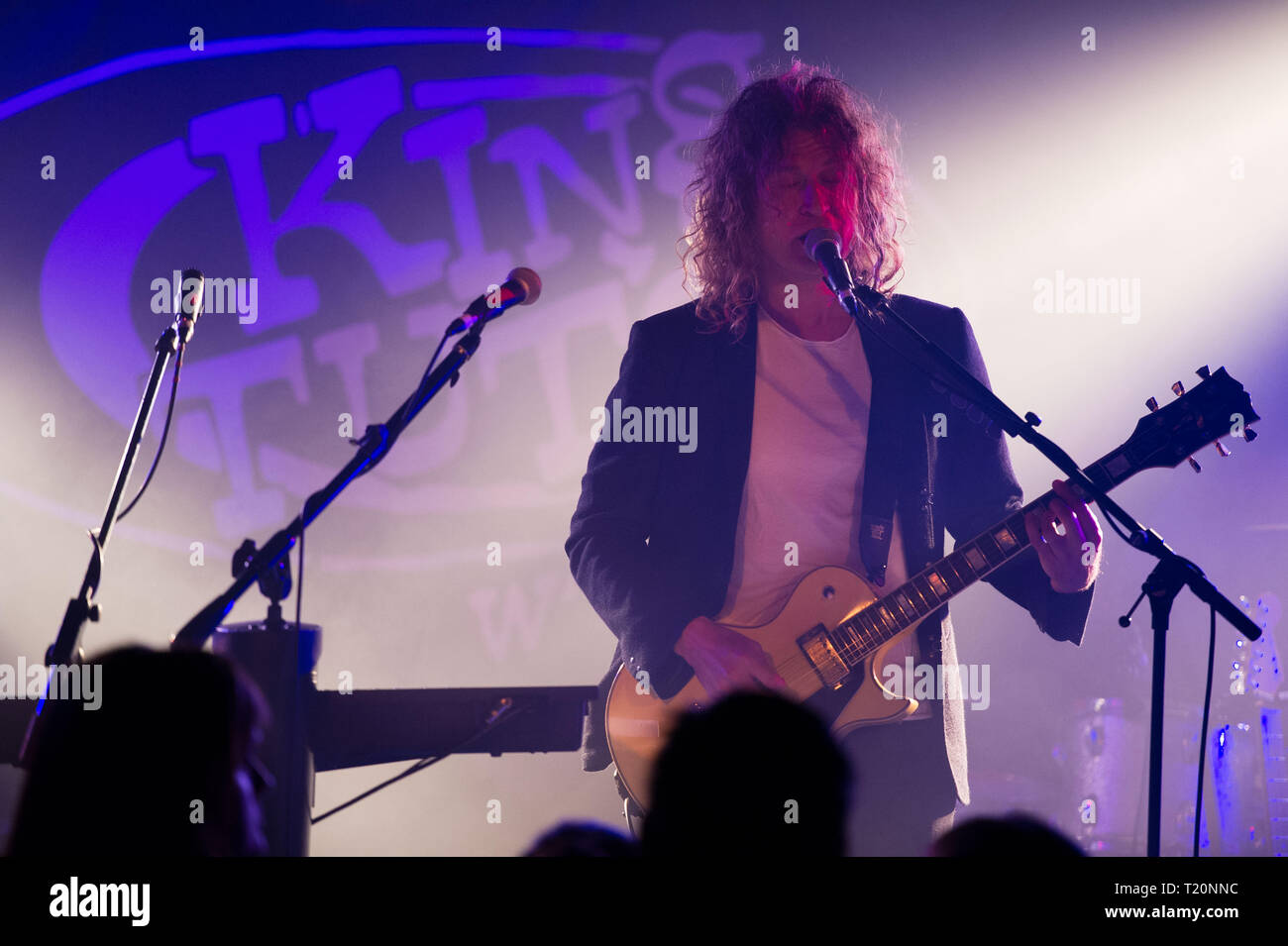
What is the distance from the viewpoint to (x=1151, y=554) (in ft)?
7.07

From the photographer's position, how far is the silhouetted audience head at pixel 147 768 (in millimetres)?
1404

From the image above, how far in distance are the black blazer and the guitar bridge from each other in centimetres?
22

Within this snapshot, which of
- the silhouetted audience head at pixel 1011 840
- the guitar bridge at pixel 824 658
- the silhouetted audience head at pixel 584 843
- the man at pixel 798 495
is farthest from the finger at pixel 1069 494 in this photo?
the silhouetted audience head at pixel 584 843

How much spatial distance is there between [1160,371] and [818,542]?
9.65 ft

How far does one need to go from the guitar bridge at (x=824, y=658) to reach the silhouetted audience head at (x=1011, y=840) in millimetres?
1081

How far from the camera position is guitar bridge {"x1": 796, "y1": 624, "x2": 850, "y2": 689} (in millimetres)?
2498

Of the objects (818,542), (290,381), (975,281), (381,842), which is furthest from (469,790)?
(975,281)

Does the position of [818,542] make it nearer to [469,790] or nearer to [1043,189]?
[469,790]

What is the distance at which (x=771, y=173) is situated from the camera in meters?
3.00

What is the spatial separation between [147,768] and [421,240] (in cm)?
328

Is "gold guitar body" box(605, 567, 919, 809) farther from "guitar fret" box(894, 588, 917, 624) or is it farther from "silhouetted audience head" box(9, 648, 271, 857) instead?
"silhouetted audience head" box(9, 648, 271, 857)

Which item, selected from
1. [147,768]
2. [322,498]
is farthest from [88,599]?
[147,768]

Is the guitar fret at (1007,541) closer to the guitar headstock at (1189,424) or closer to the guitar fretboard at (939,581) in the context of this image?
the guitar fretboard at (939,581)

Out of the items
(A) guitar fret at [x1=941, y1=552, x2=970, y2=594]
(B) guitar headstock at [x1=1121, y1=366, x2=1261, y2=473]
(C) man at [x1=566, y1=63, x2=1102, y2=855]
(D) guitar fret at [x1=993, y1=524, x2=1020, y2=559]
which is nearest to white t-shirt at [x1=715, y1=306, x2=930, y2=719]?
(C) man at [x1=566, y1=63, x2=1102, y2=855]
